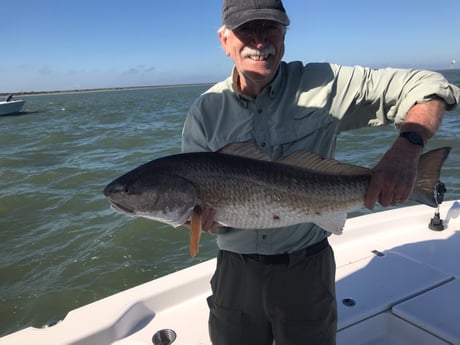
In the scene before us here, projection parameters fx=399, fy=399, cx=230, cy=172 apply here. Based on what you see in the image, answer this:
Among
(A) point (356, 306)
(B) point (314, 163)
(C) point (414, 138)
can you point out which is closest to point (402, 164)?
(C) point (414, 138)

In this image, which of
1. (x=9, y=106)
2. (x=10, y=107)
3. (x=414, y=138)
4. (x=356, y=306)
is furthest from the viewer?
(x=10, y=107)

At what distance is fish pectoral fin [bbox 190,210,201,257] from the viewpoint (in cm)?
257

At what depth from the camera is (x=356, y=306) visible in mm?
3678

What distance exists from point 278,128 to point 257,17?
75 cm

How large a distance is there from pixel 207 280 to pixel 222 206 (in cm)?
182

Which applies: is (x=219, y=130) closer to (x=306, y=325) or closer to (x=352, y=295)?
(x=306, y=325)

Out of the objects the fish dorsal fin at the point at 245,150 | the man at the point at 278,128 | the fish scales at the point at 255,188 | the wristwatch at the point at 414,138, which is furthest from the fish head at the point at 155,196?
the wristwatch at the point at 414,138

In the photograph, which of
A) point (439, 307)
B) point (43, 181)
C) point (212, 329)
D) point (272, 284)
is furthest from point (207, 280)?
point (43, 181)

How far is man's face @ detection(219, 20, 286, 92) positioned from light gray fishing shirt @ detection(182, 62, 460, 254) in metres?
0.13

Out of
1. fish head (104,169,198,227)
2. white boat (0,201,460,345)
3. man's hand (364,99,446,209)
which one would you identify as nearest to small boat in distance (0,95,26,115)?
white boat (0,201,460,345)

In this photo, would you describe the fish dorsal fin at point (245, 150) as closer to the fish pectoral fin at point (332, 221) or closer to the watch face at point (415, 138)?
the fish pectoral fin at point (332, 221)

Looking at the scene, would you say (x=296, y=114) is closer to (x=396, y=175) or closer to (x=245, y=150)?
(x=245, y=150)

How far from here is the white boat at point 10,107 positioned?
4545 centimetres

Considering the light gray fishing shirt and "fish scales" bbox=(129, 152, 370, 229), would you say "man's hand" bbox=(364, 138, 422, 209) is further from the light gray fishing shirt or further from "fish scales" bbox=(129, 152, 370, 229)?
the light gray fishing shirt
